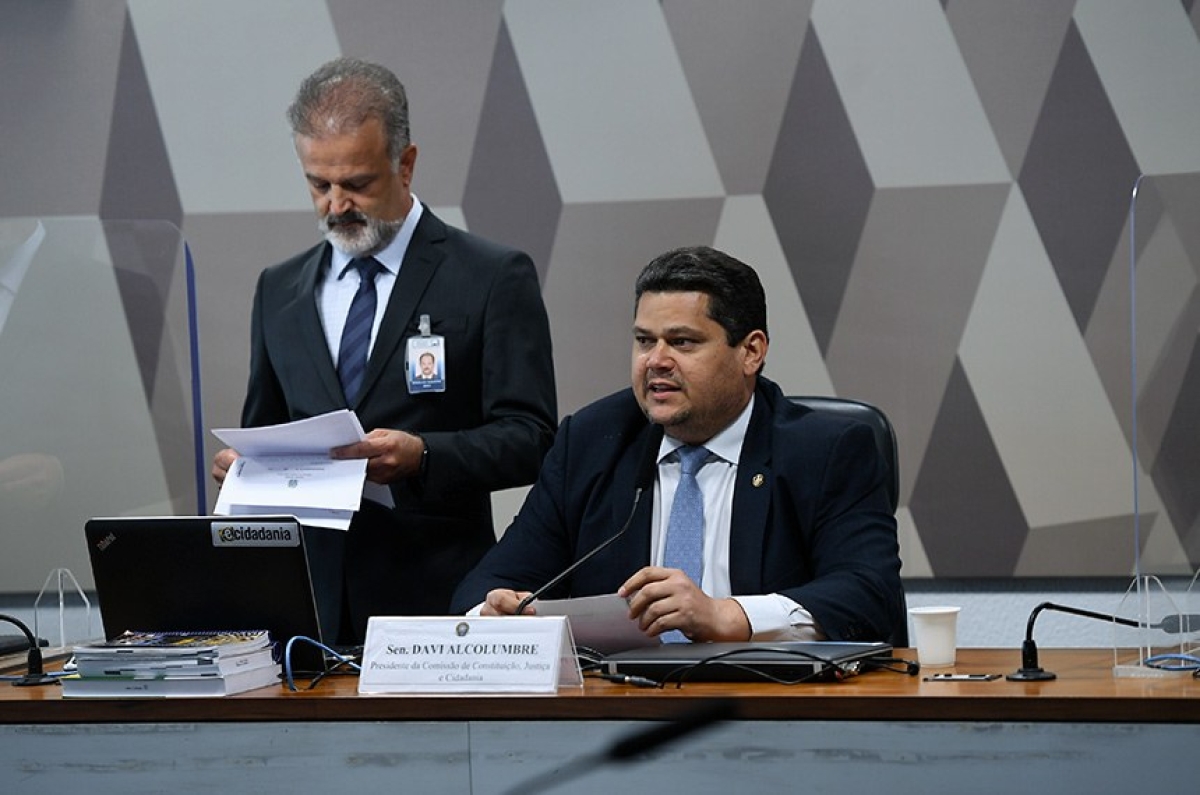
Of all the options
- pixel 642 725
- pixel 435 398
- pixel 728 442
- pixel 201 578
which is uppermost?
pixel 435 398

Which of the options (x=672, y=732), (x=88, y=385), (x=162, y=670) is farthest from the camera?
(x=88, y=385)

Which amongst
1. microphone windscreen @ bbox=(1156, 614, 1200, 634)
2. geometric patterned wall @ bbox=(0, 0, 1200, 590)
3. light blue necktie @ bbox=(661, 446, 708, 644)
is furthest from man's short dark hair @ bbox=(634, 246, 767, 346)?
geometric patterned wall @ bbox=(0, 0, 1200, 590)

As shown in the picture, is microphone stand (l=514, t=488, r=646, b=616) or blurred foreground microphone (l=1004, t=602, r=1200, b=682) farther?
microphone stand (l=514, t=488, r=646, b=616)

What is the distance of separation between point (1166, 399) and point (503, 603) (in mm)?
1057

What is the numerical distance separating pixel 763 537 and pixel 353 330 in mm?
922

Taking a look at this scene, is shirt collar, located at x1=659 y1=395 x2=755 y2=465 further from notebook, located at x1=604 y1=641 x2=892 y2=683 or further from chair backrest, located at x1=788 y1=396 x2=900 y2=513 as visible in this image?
notebook, located at x1=604 y1=641 x2=892 y2=683

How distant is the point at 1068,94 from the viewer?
3.84 meters

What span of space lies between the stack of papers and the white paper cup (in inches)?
36.5

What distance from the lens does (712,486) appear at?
2.82 metres

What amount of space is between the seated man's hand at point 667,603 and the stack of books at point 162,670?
1.87 feet

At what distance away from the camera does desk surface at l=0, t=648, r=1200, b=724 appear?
1.99 meters

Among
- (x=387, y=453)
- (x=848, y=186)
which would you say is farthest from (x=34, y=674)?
(x=848, y=186)

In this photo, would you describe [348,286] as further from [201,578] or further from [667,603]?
[667,603]

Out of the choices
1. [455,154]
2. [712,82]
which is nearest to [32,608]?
[455,154]
